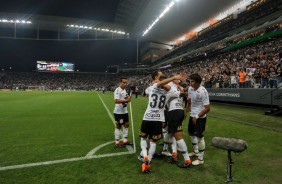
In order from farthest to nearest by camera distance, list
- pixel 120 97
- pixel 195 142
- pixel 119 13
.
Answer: pixel 119 13
pixel 120 97
pixel 195 142

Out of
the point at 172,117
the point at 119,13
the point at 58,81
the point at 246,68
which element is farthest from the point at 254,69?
the point at 58,81

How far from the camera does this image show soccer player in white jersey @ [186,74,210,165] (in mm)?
5697

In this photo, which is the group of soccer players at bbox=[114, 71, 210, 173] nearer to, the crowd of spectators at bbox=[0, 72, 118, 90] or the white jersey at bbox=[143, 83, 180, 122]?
the white jersey at bbox=[143, 83, 180, 122]

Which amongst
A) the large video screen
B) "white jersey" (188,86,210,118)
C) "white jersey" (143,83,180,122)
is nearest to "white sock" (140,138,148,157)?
"white jersey" (143,83,180,122)

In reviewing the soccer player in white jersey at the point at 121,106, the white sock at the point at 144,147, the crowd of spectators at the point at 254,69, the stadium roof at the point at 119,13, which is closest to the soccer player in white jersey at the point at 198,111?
the white sock at the point at 144,147

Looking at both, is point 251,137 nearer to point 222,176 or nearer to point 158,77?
point 222,176

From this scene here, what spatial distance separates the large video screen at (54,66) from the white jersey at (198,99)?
275 feet

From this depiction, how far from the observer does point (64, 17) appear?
2557 inches

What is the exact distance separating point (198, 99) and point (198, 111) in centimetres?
31

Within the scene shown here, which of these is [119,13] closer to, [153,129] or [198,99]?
[198,99]

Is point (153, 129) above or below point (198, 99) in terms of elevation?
below

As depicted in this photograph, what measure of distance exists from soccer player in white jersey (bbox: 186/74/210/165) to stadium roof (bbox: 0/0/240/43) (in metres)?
31.2

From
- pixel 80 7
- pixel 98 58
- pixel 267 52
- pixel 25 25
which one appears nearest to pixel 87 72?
pixel 98 58

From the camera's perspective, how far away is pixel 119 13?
59938 millimetres
